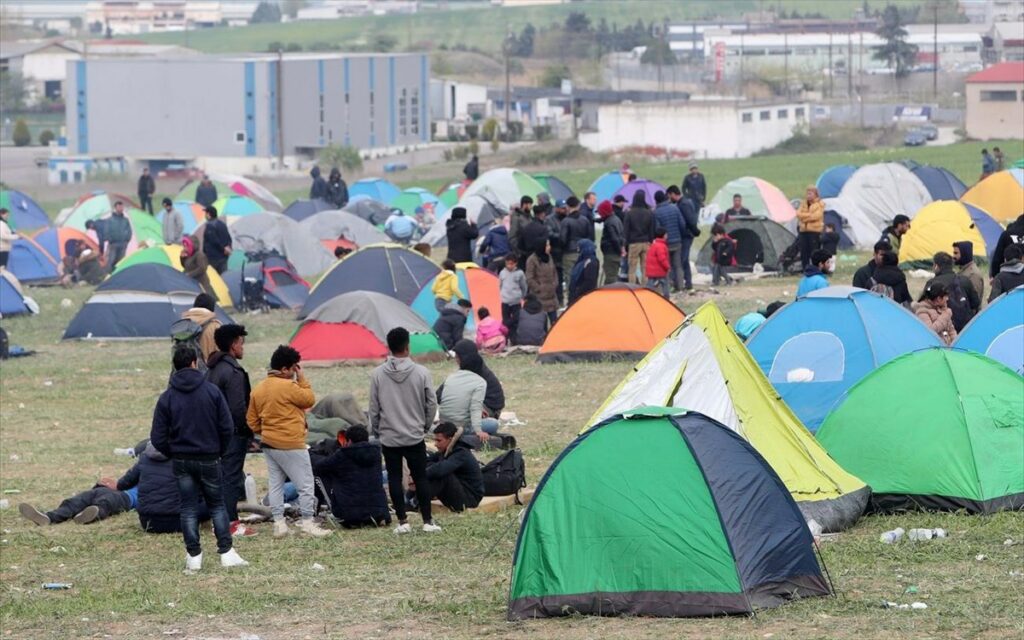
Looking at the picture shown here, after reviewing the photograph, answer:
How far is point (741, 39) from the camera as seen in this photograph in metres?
155

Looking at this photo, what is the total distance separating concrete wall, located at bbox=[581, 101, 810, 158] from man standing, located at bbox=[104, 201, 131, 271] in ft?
164

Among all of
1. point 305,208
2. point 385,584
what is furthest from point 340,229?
point 385,584

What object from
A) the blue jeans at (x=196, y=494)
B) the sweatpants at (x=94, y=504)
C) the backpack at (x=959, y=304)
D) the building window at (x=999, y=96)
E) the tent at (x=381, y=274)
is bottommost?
the sweatpants at (x=94, y=504)

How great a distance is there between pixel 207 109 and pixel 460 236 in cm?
5328

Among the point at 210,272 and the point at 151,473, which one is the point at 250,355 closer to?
the point at 210,272

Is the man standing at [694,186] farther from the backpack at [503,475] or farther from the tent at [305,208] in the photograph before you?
the backpack at [503,475]

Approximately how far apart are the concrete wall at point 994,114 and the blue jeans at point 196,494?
71.9 metres

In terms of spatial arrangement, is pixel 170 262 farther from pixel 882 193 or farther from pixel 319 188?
pixel 882 193

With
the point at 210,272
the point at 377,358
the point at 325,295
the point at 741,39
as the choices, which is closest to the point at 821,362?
the point at 377,358

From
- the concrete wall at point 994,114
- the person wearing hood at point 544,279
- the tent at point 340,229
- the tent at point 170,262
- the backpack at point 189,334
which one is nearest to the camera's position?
the backpack at point 189,334

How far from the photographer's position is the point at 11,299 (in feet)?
88.7

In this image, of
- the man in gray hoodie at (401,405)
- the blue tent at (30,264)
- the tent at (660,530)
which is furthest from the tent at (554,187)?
the tent at (660,530)

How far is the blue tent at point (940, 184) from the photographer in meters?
35.5

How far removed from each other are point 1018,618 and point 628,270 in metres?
14.9
